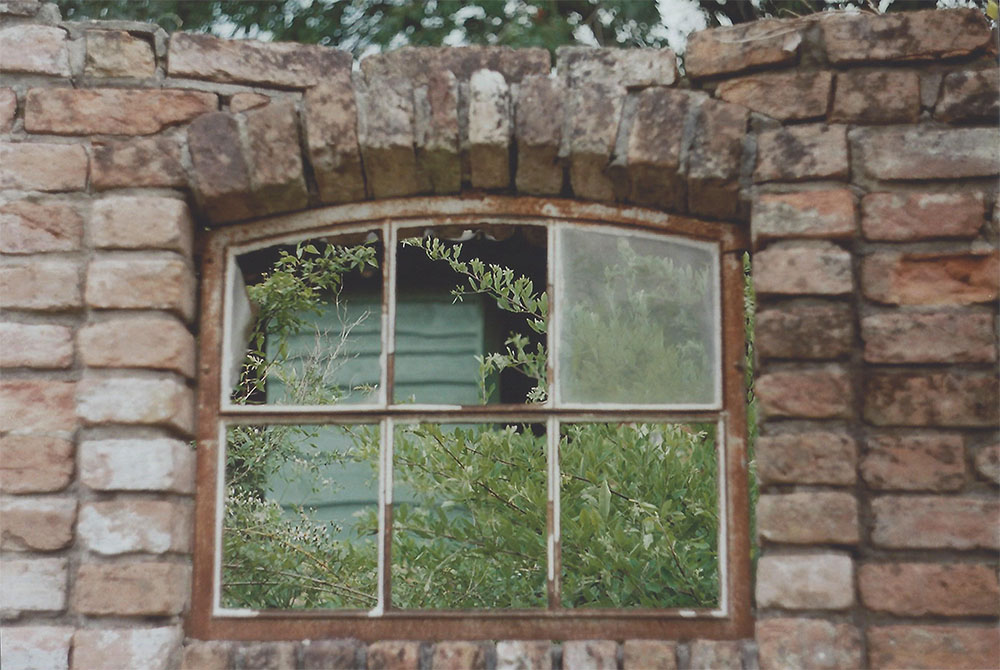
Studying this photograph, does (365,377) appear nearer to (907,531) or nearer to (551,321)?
(551,321)

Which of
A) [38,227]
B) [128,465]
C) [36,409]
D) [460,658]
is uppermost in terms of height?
[38,227]

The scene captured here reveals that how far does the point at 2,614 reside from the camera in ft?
6.41

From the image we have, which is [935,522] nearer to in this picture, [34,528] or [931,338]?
[931,338]

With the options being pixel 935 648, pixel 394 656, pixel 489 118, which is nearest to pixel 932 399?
pixel 935 648

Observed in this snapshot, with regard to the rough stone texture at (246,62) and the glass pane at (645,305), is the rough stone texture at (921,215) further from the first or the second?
the rough stone texture at (246,62)

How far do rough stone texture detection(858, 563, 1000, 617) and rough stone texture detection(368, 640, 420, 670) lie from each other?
0.85 m

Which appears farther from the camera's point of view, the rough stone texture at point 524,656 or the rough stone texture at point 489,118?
the rough stone texture at point 489,118

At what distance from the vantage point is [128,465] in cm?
199

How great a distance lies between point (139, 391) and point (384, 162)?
0.67 meters

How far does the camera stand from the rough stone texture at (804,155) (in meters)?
2.04

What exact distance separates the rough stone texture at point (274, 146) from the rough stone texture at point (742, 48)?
827 mm

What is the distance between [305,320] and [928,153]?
2.31 m

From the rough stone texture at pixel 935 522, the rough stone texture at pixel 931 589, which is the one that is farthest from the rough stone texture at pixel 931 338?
the rough stone texture at pixel 931 589

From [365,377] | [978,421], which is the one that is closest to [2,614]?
[978,421]
